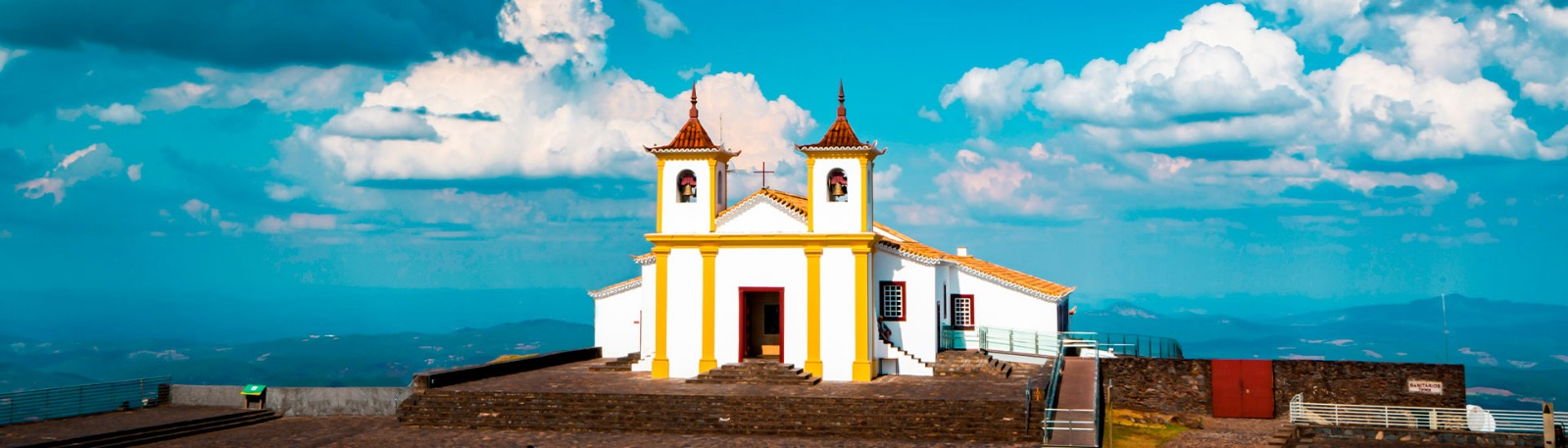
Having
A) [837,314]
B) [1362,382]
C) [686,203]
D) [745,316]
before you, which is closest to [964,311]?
[837,314]

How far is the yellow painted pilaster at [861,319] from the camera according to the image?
3044 centimetres

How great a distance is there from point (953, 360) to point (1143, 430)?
16.5 feet

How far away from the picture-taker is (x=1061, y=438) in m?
23.0

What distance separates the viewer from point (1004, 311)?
35.8m

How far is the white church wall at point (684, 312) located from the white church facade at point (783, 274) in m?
0.03

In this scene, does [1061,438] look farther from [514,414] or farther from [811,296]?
[514,414]

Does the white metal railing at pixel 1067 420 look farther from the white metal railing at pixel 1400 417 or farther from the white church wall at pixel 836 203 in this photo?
the white metal railing at pixel 1400 417

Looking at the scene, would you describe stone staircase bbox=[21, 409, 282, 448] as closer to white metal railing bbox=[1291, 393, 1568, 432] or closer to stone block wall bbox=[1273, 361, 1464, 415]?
white metal railing bbox=[1291, 393, 1568, 432]

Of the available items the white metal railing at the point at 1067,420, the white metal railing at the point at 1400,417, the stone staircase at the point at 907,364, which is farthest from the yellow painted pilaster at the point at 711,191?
the white metal railing at the point at 1400,417

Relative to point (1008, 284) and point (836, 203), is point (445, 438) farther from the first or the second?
point (1008, 284)

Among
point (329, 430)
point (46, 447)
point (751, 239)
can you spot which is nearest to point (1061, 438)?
point (751, 239)

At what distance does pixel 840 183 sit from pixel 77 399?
723 inches

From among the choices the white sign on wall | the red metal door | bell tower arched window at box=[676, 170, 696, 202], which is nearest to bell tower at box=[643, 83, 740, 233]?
bell tower arched window at box=[676, 170, 696, 202]

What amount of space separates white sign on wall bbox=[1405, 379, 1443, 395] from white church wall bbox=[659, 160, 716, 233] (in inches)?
752
